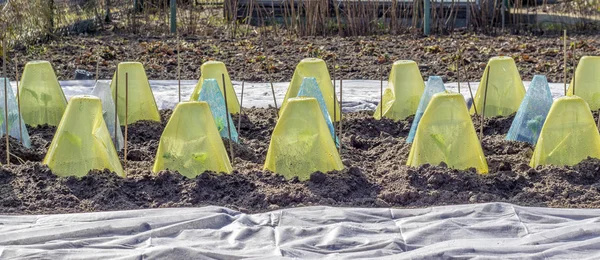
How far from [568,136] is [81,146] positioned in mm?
2340

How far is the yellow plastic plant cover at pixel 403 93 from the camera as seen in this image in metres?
5.92

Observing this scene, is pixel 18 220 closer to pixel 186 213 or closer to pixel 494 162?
pixel 186 213

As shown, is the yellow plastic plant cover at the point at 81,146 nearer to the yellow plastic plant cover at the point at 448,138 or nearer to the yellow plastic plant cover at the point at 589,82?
the yellow plastic plant cover at the point at 448,138

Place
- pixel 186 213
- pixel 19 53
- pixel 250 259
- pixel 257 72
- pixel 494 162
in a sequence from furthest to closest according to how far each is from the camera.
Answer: pixel 19 53, pixel 257 72, pixel 494 162, pixel 186 213, pixel 250 259

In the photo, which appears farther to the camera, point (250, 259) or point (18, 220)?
point (18, 220)

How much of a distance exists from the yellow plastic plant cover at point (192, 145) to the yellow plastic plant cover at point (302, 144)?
27 cm

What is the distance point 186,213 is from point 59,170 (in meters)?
0.89

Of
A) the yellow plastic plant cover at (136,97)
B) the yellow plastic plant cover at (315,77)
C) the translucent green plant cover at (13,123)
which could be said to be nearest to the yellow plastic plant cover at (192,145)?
the translucent green plant cover at (13,123)

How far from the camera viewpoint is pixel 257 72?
8352 millimetres

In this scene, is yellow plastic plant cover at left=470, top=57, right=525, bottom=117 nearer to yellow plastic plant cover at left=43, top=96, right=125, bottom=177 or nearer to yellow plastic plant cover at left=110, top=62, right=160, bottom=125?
yellow plastic plant cover at left=110, top=62, right=160, bottom=125

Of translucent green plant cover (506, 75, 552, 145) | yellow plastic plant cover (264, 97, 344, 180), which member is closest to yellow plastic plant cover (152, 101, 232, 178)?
yellow plastic plant cover (264, 97, 344, 180)

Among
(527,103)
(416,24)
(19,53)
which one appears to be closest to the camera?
(527,103)

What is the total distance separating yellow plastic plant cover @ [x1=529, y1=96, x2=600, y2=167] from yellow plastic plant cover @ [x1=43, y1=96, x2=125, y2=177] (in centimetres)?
207

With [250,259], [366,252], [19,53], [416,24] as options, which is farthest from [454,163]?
[416,24]
